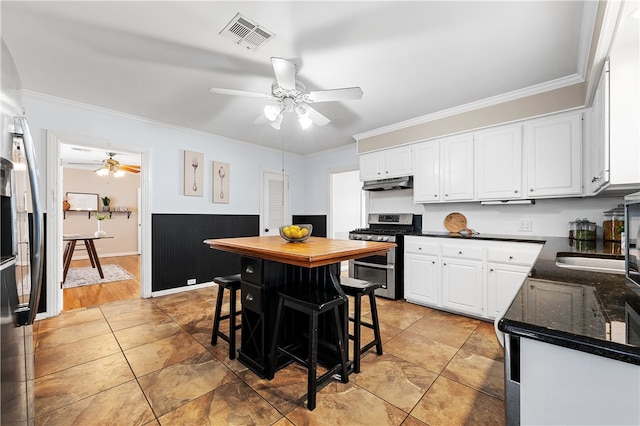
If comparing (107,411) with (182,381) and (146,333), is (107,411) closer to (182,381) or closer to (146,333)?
(182,381)

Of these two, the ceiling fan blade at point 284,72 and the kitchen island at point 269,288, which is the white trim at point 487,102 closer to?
the ceiling fan blade at point 284,72

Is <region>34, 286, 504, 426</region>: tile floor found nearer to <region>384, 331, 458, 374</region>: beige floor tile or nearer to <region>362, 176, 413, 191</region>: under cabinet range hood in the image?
<region>384, 331, 458, 374</region>: beige floor tile

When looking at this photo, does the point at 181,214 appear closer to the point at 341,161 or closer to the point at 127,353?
the point at 127,353

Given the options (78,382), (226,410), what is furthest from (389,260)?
(78,382)

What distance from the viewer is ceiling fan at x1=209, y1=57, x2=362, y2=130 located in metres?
2.02

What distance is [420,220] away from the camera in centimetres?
396

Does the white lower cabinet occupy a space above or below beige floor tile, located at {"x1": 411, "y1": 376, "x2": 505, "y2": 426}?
above

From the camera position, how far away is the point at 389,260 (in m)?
3.61

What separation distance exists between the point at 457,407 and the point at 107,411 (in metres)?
2.10

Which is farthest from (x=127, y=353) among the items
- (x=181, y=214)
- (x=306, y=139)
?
(x=306, y=139)

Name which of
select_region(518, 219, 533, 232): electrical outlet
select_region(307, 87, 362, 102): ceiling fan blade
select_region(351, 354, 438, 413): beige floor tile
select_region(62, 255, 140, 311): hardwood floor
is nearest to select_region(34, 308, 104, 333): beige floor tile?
select_region(62, 255, 140, 311): hardwood floor

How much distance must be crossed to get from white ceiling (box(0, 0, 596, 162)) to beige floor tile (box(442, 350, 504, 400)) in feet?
8.05

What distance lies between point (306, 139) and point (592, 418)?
174 inches

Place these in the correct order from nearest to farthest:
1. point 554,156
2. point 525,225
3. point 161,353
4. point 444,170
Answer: point 161,353 → point 554,156 → point 525,225 → point 444,170
